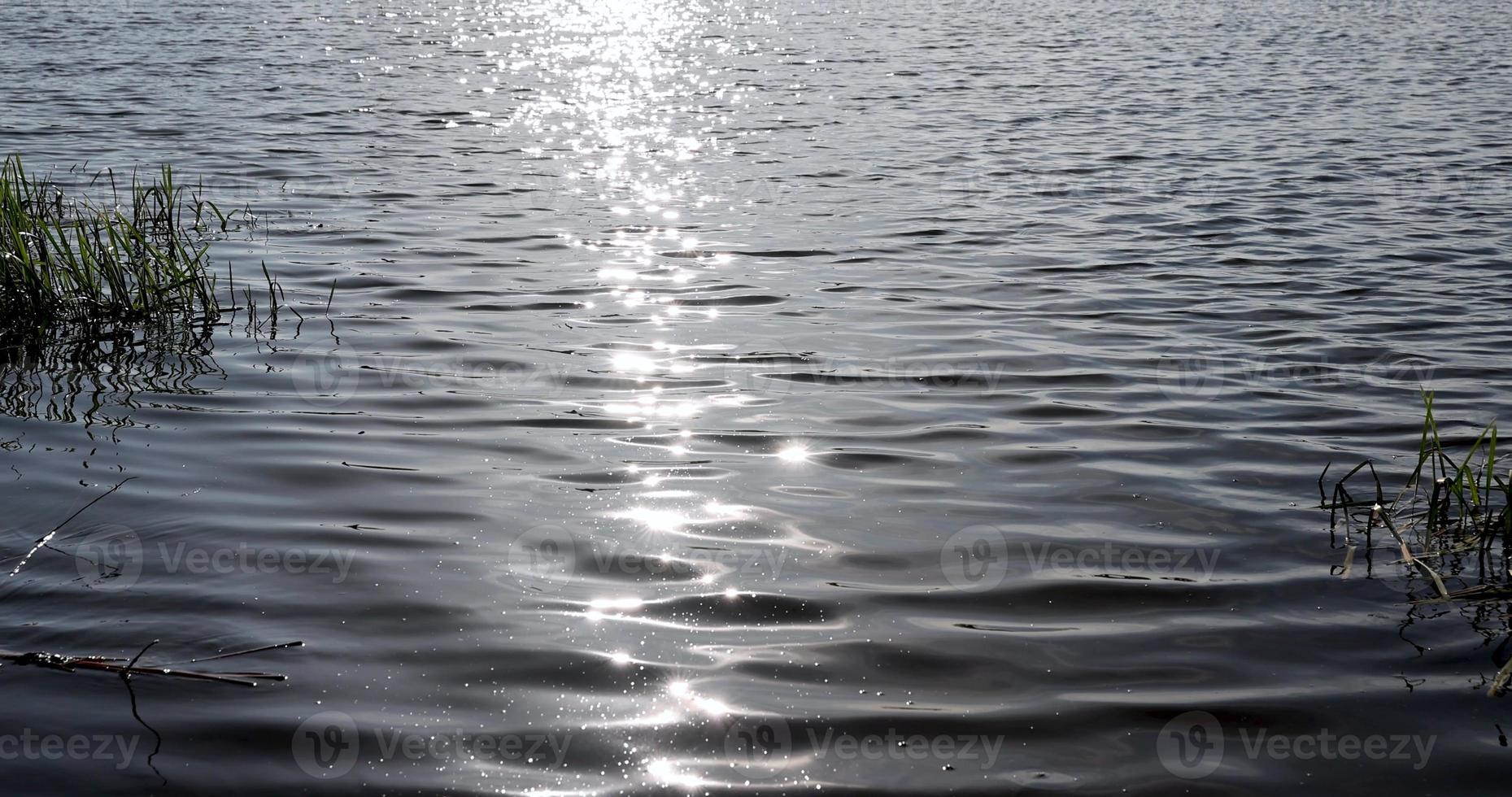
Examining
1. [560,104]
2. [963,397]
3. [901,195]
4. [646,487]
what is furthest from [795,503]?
[560,104]

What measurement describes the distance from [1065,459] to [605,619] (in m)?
2.64

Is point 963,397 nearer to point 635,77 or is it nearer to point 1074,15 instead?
point 635,77
